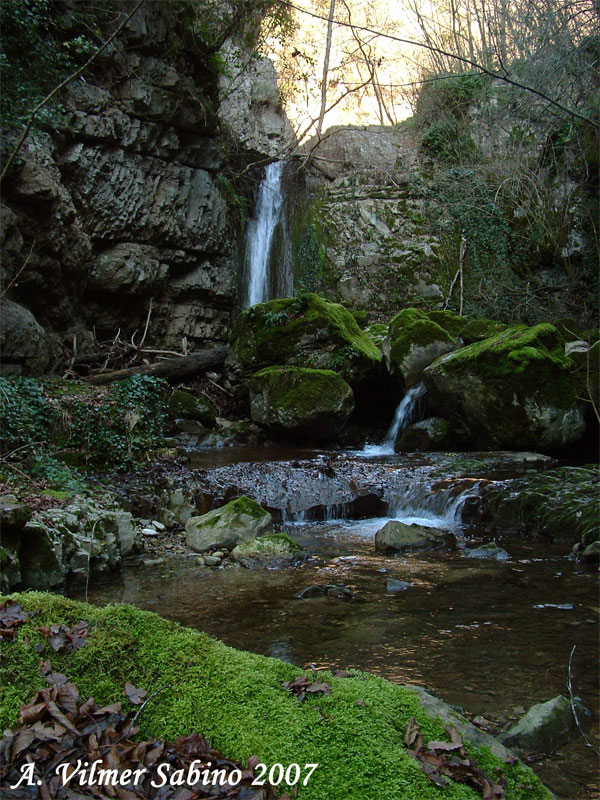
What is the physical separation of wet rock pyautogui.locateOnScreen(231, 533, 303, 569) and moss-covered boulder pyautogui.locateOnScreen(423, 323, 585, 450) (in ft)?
17.0

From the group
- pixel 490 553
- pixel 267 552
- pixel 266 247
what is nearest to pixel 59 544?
pixel 267 552

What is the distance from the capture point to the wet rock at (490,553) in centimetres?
547

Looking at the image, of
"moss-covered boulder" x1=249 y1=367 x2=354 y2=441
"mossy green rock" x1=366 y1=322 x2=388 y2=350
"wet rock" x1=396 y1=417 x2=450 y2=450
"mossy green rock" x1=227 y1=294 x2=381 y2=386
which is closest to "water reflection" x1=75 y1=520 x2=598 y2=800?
"wet rock" x1=396 y1=417 x2=450 y2=450

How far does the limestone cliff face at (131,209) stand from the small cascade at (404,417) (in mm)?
6734

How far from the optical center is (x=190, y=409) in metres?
12.4

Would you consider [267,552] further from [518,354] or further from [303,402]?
[518,354]

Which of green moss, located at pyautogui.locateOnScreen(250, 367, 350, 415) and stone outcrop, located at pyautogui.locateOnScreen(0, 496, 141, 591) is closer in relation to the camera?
stone outcrop, located at pyautogui.locateOnScreen(0, 496, 141, 591)

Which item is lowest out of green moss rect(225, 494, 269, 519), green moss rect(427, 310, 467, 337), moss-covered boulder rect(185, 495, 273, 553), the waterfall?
moss-covered boulder rect(185, 495, 273, 553)

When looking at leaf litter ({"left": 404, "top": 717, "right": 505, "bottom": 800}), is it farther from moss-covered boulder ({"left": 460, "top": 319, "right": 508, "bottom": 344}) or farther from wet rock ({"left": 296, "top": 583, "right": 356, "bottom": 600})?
moss-covered boulder ({"left": 460, "top": 319, "right": 508, "bottom": 344})

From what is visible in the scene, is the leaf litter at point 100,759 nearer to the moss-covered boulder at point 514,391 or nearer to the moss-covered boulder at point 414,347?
the moss-covered boulder at point 514,391

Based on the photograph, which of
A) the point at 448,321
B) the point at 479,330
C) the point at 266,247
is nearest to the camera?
the point at 479,330

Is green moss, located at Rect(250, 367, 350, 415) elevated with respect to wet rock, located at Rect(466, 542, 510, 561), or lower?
elevated

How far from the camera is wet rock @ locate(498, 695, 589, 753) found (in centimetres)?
241

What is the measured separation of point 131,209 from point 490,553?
12214mm
